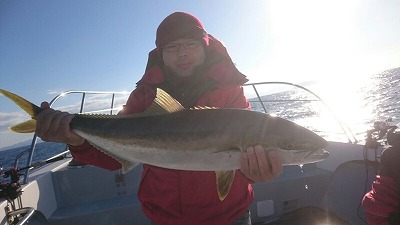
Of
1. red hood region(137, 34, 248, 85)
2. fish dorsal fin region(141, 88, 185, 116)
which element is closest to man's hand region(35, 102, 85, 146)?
fish dorsal fin region(141, 88, 185, 116)

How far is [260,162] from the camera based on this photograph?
111 inches

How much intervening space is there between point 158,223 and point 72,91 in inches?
205

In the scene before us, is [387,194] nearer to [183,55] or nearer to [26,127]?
[183,55]

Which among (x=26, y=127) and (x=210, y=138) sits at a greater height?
(x=26, y=127)

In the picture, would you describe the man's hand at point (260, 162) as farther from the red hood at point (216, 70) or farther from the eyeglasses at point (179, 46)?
the eyeglasses at point (179, 46)

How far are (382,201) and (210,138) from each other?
235cm

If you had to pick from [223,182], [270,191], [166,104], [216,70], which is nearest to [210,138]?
[223,182]

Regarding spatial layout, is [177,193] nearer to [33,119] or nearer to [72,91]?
[33,119]

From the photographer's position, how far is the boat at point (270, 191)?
18.5ft

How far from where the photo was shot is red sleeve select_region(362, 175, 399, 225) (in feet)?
11.8

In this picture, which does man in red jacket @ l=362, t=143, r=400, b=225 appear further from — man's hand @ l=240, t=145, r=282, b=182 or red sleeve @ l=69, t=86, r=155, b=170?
red sleeve @ l=69, t=86, r=155, b=170

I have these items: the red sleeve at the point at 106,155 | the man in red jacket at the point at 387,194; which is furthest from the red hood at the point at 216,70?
the man in red jacket at the point at 387,194

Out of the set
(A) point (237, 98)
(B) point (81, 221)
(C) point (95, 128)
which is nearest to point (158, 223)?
(C) point (95, 128)

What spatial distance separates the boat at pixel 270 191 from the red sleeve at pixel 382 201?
75.2 inches
